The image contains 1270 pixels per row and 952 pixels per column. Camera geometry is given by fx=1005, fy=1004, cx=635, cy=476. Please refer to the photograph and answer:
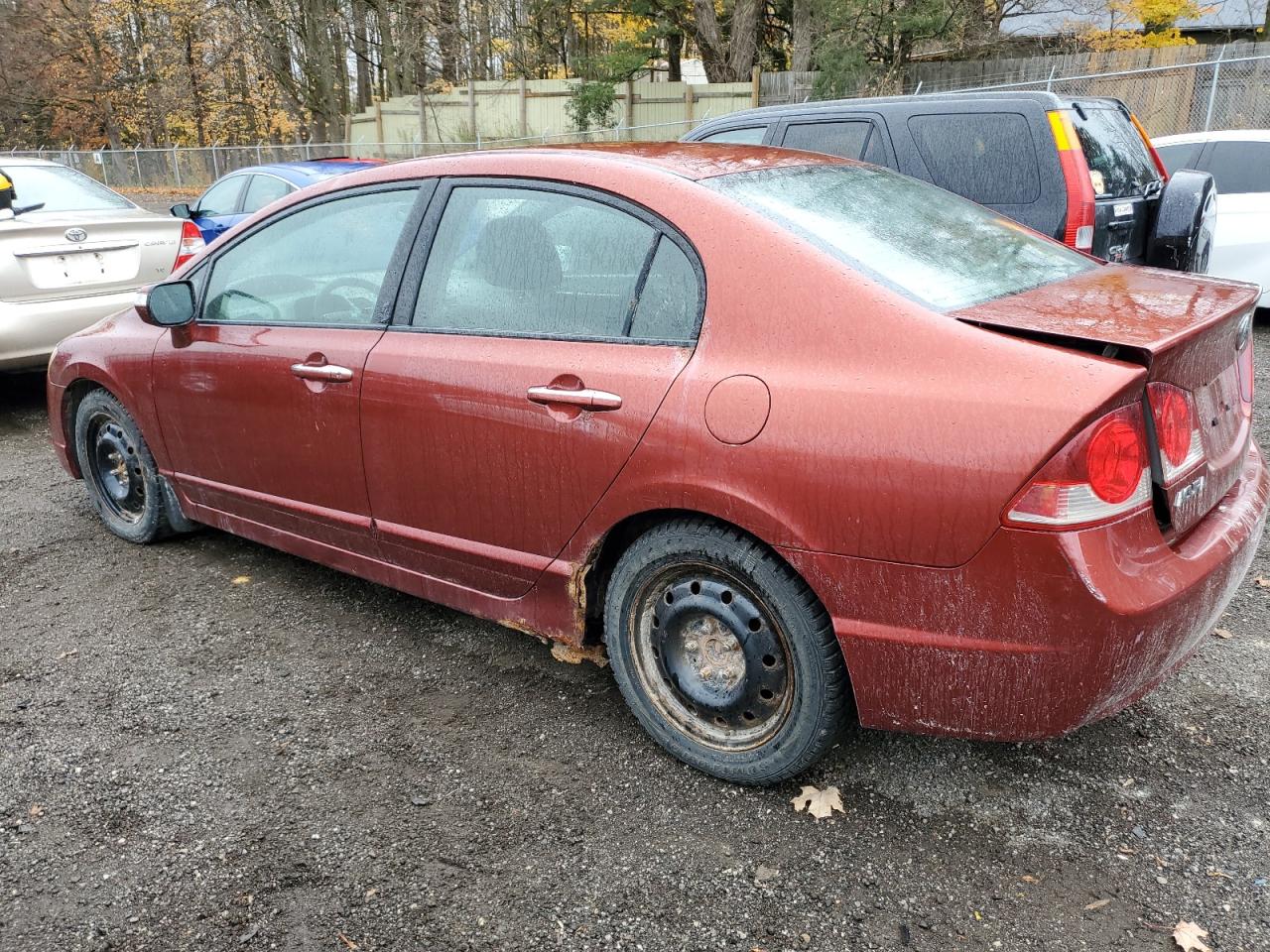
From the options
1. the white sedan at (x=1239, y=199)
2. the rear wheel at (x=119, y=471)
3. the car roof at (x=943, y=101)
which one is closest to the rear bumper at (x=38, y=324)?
the rear wheel at (x=119, y=471)

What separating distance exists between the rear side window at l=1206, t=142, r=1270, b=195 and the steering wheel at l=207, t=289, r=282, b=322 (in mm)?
7852

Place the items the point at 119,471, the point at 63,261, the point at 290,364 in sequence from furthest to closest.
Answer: the point at 63,261
the point at 119,471
the point at 290,364

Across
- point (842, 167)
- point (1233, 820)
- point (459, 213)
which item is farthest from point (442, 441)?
point (1233, 820)

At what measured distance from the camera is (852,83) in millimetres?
19516

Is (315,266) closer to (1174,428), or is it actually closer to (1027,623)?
(1027,623)

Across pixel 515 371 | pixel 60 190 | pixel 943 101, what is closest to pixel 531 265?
pixel 515 371

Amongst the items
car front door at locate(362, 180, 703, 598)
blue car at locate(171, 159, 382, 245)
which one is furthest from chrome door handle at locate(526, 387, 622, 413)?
blue car at locate(171, 159, 382, 245)

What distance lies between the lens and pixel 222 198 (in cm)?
1049

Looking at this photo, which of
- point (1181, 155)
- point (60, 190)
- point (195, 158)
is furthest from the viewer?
point (195, 158)

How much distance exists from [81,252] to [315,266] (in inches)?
153

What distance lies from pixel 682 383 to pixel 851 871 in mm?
1231

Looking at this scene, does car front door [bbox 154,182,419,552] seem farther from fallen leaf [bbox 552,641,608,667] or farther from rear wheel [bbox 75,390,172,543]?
fallen leaf [bbox 552,641,608,667]

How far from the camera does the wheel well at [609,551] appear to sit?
2.58m

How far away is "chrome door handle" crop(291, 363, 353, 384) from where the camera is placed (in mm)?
3213
